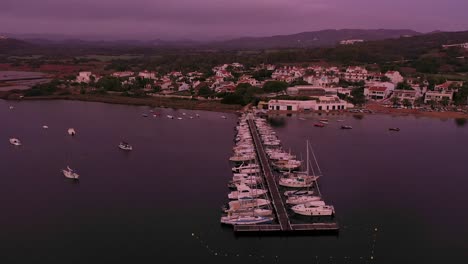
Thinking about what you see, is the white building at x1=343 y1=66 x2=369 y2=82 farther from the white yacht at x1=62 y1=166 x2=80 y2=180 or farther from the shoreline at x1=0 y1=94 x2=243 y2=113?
the white yacht at x1=62 y1=166 x2=80 y2=180

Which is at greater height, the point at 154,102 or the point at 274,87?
the point at 274,87

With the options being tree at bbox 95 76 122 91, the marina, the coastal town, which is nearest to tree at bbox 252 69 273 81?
the coastal town

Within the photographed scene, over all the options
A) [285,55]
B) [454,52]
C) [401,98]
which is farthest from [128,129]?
[454,52]

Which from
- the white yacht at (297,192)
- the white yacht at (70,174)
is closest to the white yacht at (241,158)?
the white yacht at (297,192)

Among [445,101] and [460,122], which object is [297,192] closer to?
[460,122]

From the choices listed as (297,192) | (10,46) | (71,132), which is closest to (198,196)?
(297,192)

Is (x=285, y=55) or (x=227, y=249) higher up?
(x=285, y=55)

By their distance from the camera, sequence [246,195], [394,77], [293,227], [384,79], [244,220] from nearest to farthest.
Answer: [293,227]
[244,220]
[246,195]
[384,79]
[394,77]

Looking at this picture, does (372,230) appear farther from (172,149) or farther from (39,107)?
(39,107)
